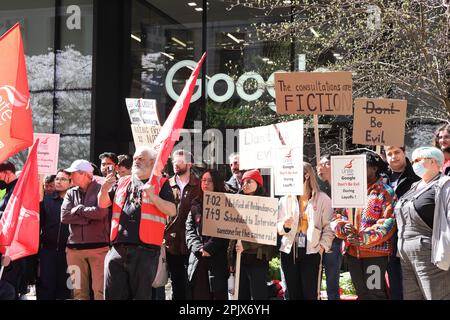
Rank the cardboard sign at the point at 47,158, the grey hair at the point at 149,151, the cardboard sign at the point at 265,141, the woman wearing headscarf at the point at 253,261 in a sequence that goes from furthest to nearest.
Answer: the cardboard sign at the point at 47,158 → the woman wearing headscarf at the point at 253,261 → the cardboard sign at the point at 265,141 → the grey hair at the point at 149,151

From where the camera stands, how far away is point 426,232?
22.4 ft

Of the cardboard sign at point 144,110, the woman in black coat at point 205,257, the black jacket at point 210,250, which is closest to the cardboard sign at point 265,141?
the woman in black coat at point 205,257

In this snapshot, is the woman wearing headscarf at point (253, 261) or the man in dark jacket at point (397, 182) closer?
the man in dark jacket at point (397, 182)

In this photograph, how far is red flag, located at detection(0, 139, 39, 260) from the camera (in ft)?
22.9

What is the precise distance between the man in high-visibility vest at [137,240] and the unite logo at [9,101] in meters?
1.35

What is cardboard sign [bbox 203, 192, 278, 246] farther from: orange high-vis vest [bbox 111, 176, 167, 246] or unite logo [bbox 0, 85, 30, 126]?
unite logo [bbox 0, 85, 30, 126]

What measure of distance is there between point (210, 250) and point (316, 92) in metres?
2.05

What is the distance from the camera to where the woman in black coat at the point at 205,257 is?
26.9 ft

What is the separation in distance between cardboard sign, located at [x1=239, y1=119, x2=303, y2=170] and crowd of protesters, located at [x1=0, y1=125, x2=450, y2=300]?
20 cm

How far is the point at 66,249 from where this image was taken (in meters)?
8.74

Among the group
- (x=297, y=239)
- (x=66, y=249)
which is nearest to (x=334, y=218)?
(x=297, y=239)

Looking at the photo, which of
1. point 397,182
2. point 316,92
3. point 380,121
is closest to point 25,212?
point 316,92

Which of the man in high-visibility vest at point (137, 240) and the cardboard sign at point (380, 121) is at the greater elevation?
the cardboard sign at point (380, 121)

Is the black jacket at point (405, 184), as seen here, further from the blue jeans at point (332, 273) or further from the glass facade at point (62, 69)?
the glass facade at point (62, 69)
